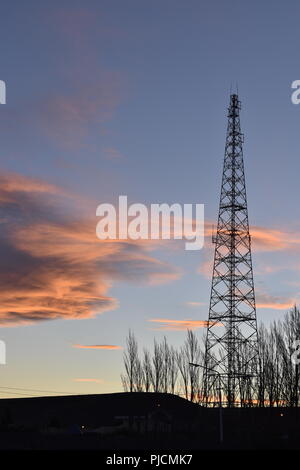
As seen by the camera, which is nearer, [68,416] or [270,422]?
[270,422]

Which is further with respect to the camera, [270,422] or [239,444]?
[270,422]

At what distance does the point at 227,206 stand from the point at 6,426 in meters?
47.4

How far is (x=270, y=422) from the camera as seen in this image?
82.2 meters

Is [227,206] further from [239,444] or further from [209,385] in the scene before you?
[239,444]
